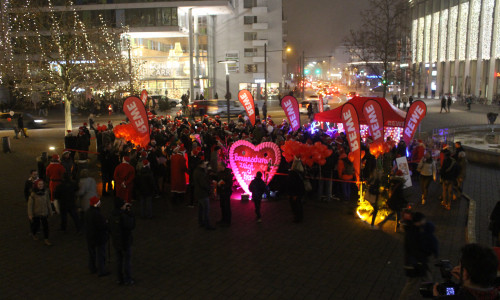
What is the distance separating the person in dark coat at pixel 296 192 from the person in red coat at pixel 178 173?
10.1ft

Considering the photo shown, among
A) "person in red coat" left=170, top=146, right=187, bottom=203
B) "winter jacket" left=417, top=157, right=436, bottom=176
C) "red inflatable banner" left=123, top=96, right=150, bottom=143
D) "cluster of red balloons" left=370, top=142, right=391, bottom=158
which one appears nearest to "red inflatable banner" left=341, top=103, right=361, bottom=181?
"cluster of red balloons" left=370, top=142, right=391, bottom=158

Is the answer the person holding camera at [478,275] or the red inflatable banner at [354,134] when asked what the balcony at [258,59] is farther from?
the person holding camera at [478,275]

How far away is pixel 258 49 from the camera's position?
2410 inches

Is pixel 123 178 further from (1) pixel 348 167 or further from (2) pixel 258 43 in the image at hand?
(2) pixel 258 43

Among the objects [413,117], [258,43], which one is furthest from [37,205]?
[258,43]

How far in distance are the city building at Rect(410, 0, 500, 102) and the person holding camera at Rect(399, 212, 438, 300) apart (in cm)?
3969

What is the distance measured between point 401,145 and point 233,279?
891 cm

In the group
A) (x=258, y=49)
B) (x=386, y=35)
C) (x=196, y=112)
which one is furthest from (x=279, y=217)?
(x=258, y=49)

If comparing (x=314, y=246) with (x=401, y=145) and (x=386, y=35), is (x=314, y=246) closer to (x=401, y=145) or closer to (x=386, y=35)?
(x=401, y=145)

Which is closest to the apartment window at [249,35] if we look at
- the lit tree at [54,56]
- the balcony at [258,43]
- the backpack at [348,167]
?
the balcony at [258,43]

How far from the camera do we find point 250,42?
61062mm

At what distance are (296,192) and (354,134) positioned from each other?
2347 millimetres

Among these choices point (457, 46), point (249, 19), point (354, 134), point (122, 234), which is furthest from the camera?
point (249, 19)

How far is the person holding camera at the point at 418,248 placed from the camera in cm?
570
